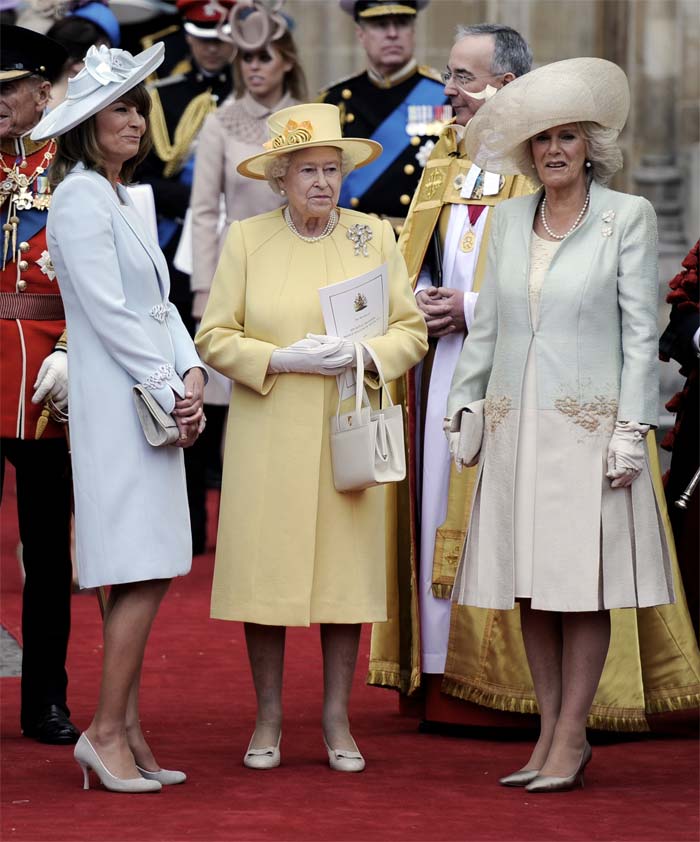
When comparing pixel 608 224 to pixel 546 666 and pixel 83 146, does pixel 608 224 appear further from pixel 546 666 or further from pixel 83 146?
pixel 83 146

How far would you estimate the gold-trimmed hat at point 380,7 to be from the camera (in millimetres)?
7168

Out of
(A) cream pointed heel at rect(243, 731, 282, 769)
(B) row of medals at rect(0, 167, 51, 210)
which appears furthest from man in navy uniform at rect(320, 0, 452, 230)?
(A) cream pointed heel at rect(243, 731, 282, 769)

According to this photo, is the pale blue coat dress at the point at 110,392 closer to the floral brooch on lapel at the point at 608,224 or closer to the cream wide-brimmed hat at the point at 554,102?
the cream wide-brimmed hat at the point at 554,102

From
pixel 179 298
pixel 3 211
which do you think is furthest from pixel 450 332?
pixel 179 298

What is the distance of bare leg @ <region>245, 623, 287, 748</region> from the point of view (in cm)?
508

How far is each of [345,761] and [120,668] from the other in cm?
71

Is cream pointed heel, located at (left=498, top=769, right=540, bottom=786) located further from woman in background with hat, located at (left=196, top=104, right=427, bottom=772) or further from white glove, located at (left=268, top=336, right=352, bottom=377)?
white glove, located at (left=268, top=336, right=352, bottom=377)

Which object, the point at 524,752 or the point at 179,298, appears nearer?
the point at 524,752

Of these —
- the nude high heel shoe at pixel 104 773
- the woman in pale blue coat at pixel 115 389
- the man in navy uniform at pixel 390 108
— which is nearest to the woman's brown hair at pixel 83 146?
the woman in pale blue coat at pixel 115 389

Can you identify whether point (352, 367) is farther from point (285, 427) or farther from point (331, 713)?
point (331, 713)

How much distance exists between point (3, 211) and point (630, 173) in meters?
6.36

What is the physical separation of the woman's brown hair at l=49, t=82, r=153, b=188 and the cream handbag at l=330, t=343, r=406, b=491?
0.83 m

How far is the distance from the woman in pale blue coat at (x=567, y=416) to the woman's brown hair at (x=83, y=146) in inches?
35.5

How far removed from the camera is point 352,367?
507 centimetres
